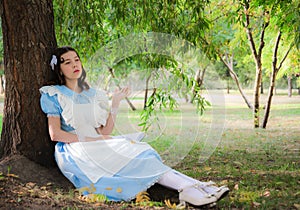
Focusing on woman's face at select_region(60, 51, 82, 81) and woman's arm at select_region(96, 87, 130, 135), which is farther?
woman's face at select_region(60, 51, 82, 81)

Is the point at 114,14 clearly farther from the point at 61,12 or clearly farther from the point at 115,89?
the point at 115,89

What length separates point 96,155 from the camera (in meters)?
3.05

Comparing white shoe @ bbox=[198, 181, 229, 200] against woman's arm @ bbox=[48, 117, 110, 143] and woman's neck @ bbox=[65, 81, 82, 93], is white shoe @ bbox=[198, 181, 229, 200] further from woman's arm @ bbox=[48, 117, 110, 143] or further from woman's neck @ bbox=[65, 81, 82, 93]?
woman's neck @ bbox=[65, 81, 82, 93]

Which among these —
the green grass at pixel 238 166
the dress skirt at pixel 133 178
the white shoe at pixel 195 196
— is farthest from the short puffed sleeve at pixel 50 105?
the white shoe at pixel 195 196

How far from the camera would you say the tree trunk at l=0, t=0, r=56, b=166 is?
346cm

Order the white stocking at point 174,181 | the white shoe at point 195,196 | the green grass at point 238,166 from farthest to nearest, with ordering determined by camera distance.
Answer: the green grass at point 238,166
the white stocking at point 174,181
the white shoe at point 195,196

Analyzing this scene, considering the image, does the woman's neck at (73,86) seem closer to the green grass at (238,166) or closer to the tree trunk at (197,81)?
the green grass at (238,166)

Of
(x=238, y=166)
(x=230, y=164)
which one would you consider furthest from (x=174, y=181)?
(x=230, y=164)

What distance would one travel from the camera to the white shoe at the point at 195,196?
2762 mm

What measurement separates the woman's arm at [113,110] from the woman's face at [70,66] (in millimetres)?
388

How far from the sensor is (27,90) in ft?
11.3

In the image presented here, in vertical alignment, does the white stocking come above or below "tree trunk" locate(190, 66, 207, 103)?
below

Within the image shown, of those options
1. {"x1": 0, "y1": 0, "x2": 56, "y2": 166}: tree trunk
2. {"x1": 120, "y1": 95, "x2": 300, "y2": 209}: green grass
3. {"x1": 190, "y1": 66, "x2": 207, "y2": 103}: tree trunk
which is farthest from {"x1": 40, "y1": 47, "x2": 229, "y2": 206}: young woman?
{"x1": 190, "y1": 66, "x2": 207, "y2": 103}: tree trunk

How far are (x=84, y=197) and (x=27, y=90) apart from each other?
3.28ft
